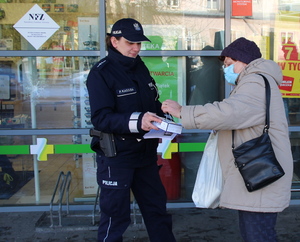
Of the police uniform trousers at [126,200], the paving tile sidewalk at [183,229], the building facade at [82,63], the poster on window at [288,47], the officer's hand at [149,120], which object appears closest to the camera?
the officer's hand at [149,120]

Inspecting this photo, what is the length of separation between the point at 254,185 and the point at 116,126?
0.99m

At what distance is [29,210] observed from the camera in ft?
16.1

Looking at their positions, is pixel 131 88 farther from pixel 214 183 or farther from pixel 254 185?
pixel 254 185

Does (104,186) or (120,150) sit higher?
(120,150)

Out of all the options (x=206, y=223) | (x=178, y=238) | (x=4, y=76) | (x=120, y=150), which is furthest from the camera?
(x=4, y=76)

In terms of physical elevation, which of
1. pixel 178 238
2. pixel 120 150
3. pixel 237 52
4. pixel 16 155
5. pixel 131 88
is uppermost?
pixel 237 52

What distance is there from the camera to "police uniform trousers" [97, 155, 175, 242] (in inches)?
117

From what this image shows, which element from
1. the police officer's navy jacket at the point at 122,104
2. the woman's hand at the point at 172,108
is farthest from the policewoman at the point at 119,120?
the woman's hand at the point at 172,108

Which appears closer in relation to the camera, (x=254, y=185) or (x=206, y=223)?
(x=254, y=185)

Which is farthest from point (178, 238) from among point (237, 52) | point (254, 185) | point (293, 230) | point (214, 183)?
point (237, 52)

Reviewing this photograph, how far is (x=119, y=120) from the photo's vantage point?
279 cm

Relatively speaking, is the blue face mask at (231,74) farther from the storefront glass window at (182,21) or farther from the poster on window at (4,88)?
the poster on window at (4,88)

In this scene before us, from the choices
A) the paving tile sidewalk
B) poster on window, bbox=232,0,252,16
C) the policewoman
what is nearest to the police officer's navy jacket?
the policewoman

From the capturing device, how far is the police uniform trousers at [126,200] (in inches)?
117
